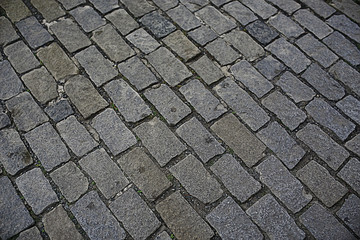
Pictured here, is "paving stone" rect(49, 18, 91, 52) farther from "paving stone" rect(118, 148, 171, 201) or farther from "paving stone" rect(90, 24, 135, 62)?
"paving stone" rect(118, 148, 171, 201)

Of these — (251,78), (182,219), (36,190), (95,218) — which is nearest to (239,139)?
(251,78)

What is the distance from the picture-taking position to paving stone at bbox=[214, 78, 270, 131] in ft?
9.49

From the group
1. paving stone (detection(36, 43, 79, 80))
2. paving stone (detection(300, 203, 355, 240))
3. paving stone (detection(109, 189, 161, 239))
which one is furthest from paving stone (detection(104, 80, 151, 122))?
paving stone (detection(300, 203, 355, 240))

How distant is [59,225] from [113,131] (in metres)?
0.86

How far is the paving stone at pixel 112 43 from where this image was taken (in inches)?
127

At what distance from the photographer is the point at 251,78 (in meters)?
3.12

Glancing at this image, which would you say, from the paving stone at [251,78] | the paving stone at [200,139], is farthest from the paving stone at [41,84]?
the paving stone at [251,78]

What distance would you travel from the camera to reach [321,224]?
8.03 feet

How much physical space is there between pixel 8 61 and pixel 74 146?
1.20 metres

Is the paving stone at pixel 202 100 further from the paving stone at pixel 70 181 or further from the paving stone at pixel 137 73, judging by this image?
the paving stone at pixel 70 181

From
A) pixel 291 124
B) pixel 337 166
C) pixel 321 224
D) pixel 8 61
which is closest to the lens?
pixel 321 224

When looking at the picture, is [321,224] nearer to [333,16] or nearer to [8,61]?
[333,16]

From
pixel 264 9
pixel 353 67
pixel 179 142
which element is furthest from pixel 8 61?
pixel 353 67

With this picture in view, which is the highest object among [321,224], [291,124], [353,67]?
[353,67]
